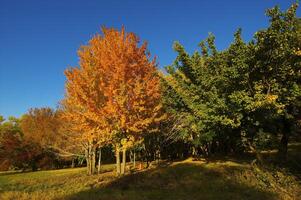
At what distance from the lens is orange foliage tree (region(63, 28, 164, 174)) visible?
843 inches

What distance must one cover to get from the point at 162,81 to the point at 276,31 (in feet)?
35.5

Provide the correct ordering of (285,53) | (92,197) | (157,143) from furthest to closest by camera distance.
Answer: (157,143)
(285,53)
(92,197)

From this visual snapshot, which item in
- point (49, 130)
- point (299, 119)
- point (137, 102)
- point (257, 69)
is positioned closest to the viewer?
point (257, 69)

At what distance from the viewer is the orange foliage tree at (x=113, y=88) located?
2141cm

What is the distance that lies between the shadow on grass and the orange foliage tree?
404 cm

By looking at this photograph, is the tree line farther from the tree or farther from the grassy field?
the grassy field

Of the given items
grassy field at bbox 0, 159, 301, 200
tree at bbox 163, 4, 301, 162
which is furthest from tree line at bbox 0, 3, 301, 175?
grassy field at bbox 0, 159, 301, 200

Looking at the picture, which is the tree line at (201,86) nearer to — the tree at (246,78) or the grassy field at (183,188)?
the tree at (246,78)

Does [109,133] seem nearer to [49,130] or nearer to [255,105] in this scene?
[255,105]

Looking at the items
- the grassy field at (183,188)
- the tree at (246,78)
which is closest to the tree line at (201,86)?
the tree at (246,78)

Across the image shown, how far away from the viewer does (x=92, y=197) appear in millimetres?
14531

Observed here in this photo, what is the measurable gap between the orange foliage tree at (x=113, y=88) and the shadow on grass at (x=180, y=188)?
4037mm

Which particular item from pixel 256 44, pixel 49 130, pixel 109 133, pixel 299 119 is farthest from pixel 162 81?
pixel 49 130

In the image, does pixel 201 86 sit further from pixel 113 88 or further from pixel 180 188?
pixel 180 188
